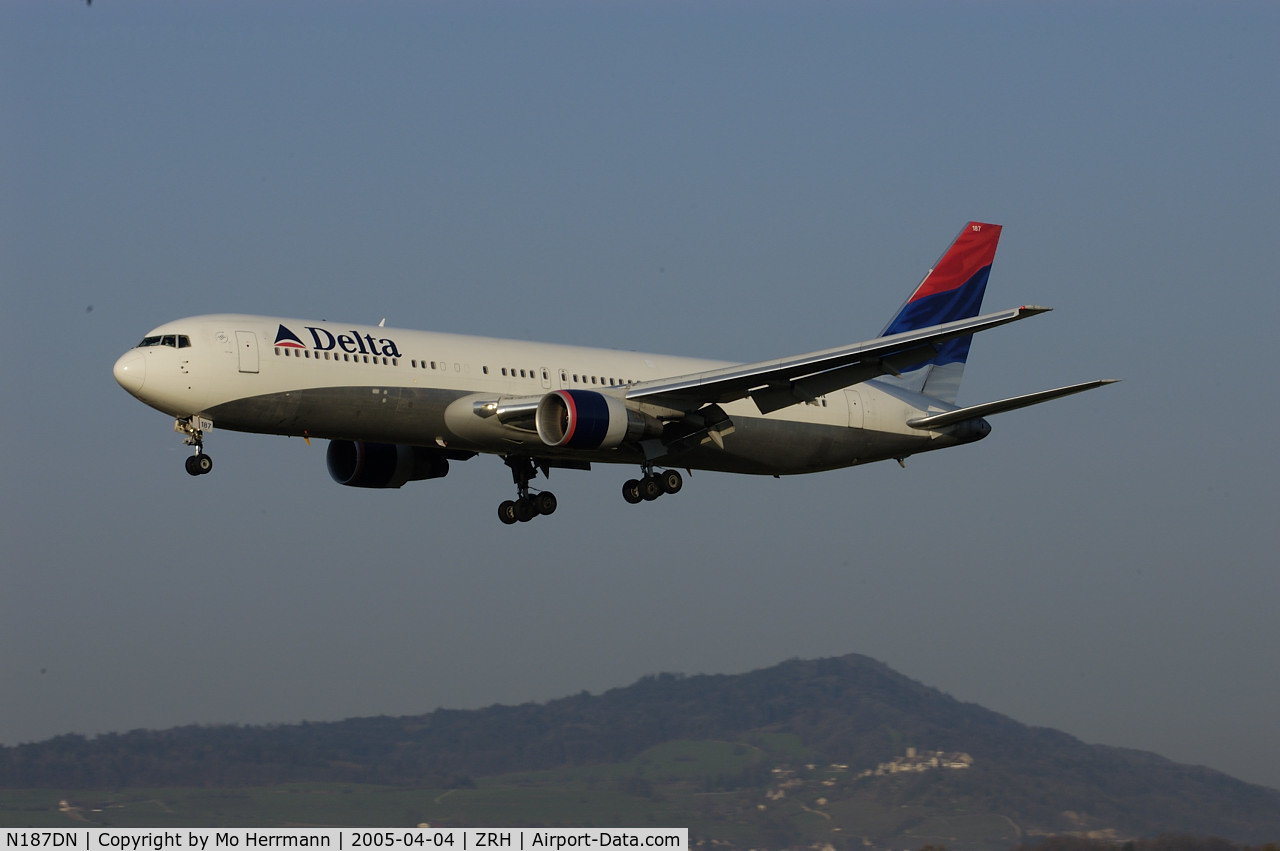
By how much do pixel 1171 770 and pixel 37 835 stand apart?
2080 inches

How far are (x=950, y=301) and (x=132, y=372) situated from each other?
28513 mm

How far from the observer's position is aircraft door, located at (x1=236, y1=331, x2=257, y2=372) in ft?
131

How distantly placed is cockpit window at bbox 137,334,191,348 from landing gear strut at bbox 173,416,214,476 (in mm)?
1880

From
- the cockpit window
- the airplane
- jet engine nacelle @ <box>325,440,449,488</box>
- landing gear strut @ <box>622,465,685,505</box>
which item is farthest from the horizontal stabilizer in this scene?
the cockpit window

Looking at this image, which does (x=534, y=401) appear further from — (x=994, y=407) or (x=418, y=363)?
(x=994, y=407)

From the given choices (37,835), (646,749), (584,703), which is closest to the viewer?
(37,835)

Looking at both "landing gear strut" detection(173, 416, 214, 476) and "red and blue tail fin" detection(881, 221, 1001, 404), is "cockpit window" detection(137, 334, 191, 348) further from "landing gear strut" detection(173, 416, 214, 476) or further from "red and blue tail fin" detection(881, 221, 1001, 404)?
"red and blue tail fin" detection(881, 221, 1001, 404)

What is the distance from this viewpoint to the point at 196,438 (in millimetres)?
40094

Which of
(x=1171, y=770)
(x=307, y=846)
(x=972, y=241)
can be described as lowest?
(x=307, y=846)

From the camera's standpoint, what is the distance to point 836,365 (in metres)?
42.7

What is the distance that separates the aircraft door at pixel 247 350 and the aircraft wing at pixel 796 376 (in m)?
10.3

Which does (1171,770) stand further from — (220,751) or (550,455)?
(220,751)

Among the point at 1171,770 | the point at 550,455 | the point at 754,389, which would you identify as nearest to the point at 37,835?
the point at 550,455

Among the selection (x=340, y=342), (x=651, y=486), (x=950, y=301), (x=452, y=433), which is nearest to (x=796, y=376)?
(x=651, y=486)
